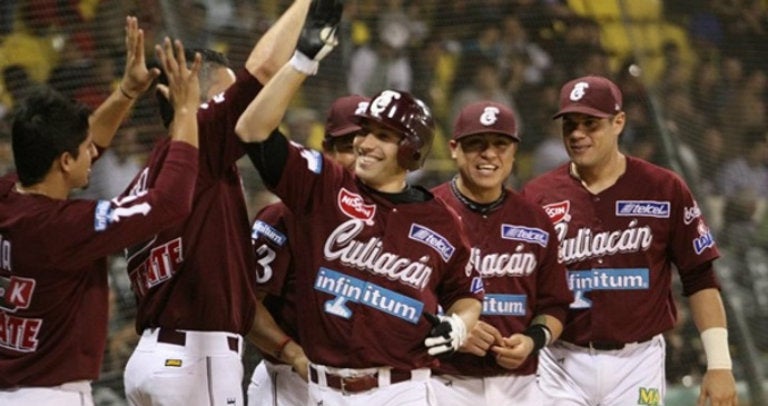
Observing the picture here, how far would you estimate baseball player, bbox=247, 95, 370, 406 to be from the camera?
5.72 metres

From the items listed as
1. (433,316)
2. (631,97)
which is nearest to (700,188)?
(631,97)

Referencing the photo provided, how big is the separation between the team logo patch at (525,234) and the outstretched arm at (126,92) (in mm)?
1619

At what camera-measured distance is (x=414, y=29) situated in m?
9.20

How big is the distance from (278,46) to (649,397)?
7.66ft

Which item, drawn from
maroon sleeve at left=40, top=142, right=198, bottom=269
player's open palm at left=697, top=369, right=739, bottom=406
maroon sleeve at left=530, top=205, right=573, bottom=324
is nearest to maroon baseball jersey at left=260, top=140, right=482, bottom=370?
maroon sleeve at left=40, top=142, right=198, bottom=269

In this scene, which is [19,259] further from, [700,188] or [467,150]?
[700,188]

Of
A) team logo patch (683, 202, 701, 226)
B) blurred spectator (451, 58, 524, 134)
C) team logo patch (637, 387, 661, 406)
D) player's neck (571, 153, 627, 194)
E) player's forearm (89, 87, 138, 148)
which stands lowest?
team logo patch (637, 387, 661, 406)

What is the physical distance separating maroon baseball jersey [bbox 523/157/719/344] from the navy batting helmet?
3.94 feet

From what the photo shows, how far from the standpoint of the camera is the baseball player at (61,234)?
4660 mm

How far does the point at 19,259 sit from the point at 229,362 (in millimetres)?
890

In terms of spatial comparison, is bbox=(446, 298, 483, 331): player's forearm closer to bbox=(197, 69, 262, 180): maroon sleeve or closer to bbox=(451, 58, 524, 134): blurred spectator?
bbox=(197, 69, 262, 180): maroon sleeve

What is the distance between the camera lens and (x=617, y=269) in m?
6.26

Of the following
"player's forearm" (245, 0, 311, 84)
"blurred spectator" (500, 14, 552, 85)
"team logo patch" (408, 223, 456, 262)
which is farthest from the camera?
"blurred spectator" (500, 14, 552, 85)

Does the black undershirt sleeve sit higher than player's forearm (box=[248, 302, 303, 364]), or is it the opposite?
the black undershirt sleeve
